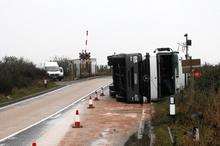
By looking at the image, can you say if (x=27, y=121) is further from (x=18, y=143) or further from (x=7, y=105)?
(x=7, y=105)

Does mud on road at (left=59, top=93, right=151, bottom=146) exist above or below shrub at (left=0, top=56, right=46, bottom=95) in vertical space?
below

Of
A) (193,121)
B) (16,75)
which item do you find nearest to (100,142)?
(193,121)

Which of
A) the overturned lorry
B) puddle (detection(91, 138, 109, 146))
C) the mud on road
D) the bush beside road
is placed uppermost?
the overturned lorry

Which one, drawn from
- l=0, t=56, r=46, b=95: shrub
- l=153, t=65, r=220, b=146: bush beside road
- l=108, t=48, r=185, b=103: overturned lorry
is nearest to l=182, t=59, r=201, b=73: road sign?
l=153, t=65, r=220, b=146: bush beside road

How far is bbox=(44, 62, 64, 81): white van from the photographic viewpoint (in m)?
62.9

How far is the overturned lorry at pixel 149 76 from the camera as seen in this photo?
30875mm

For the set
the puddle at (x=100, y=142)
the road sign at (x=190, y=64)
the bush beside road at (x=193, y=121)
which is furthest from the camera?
the road sign at (x=190, y=64)

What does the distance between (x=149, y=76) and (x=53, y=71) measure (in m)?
34.5

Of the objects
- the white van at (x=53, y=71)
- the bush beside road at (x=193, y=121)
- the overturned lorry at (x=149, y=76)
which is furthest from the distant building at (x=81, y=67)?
the bush beside road at (x=193, y=121)

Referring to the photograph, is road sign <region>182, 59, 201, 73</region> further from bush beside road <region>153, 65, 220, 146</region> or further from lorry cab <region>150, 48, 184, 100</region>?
lorry cab <region>150, 48, 184, 100</region>

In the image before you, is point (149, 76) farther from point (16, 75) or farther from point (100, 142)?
point (16, 75)

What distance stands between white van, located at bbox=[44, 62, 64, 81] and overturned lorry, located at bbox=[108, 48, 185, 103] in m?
30.4

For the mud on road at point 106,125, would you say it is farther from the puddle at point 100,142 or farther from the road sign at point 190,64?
the road sign at point 190,64

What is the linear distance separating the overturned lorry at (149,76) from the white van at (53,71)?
30363mm
